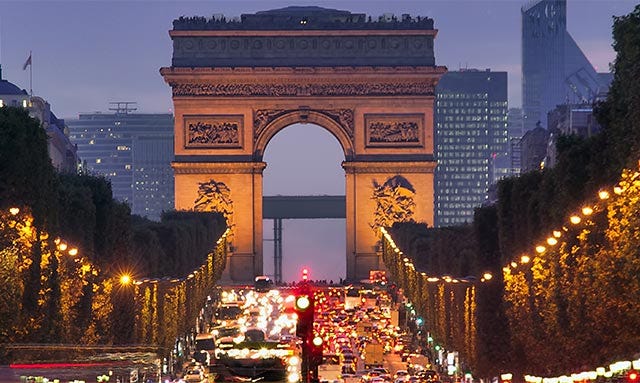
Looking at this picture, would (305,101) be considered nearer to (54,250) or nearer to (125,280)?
(125,280)

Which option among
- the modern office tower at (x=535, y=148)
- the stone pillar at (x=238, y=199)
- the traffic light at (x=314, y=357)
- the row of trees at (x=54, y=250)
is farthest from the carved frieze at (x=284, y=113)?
the traffic light at (x=314, y=357)

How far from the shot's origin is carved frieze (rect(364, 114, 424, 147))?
4894 inches

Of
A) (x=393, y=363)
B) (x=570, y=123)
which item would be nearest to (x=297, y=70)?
(x=570, y=123)

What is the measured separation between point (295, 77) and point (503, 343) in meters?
57.0

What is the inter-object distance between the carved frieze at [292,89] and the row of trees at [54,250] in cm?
3814

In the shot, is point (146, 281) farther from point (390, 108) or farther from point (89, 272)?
point (390, 108)

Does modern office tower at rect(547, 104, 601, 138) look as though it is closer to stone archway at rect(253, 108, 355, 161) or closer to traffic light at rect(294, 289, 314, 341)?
stone archway at rect(253, 108, 355, 161)

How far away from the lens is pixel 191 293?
307ft

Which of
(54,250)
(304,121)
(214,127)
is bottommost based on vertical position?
(54,250)

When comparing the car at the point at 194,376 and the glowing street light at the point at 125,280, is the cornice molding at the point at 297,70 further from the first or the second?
the car at the point at 194,376

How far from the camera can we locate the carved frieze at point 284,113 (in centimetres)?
12400

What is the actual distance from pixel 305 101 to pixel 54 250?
204ft

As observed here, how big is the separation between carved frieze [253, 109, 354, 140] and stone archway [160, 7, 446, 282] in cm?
5

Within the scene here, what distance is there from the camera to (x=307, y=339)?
29531 millimetres
